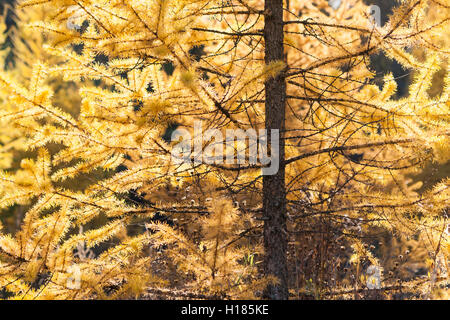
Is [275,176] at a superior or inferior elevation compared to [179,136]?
inferior

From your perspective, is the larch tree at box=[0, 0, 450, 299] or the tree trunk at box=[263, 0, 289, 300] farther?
the tree trunk at box=[263, 0, 289, 300]

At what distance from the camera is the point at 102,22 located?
3.24 meters

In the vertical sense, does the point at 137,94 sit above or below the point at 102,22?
below

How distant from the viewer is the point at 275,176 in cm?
352

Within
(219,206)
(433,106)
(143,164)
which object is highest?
(433,106)

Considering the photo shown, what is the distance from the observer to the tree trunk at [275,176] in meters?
3.48

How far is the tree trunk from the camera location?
348 cm

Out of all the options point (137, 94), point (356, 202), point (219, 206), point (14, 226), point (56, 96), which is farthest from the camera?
point (56, 96)

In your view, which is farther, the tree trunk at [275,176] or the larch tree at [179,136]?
the tree trunk at [275,176]

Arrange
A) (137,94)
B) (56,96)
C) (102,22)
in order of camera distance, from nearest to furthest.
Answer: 1. (102,22)
2. (137,94)
3. (56,96)

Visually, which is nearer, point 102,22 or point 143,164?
point 102,22
